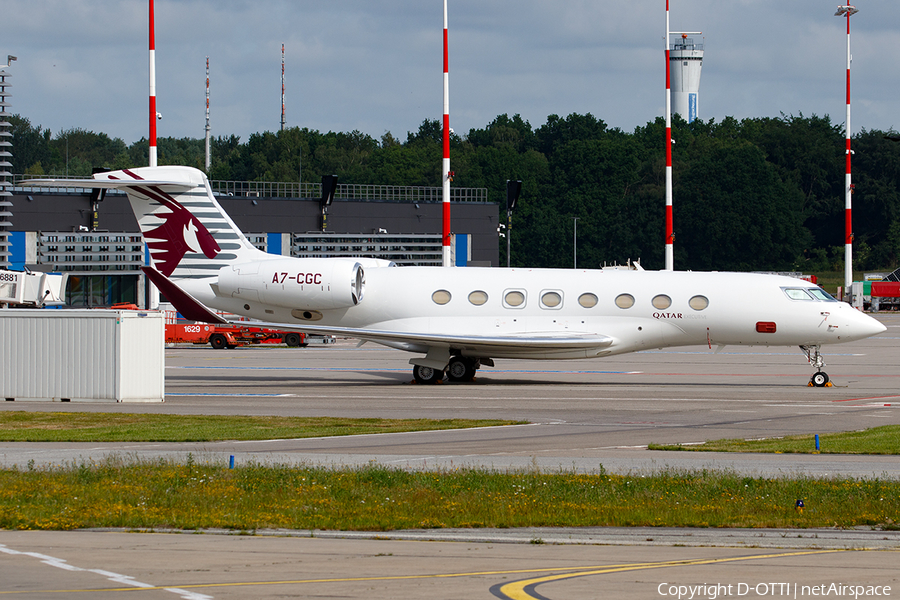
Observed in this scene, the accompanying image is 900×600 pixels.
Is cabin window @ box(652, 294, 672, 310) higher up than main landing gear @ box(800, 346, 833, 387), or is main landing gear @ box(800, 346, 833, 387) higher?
cabin window @ box(652, 294, 672, 310)

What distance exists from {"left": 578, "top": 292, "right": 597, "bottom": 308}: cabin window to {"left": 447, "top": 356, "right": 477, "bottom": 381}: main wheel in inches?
152

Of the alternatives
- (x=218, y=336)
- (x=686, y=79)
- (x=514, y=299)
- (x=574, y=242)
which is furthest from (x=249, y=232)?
(x=686, y=79)

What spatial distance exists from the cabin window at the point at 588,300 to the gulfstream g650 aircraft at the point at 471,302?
0.03 meters

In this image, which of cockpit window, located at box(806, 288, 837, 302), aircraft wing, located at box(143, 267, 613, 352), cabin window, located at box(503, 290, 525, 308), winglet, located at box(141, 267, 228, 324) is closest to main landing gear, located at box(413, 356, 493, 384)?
aircraft wing, located at box(143, 267, 613, 352)

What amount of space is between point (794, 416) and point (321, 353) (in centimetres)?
2701

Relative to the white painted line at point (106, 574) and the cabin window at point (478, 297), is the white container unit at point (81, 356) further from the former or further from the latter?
the white painted line at point (106, 574)

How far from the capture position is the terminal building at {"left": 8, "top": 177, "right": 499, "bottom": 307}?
215 ft

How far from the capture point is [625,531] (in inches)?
449

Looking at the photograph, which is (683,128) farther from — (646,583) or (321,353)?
(646,583)

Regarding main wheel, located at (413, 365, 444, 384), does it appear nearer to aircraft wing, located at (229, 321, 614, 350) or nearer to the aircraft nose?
aircraft wing, located at (229, 321, 614, 350)

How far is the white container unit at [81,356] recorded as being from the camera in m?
26.0

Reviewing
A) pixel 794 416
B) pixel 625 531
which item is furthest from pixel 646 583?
pixel 794 416

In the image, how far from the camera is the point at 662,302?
30.8 meters

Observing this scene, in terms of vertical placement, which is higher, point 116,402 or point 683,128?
point 683,128
